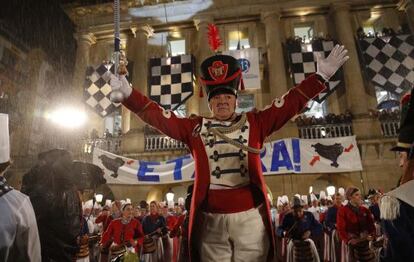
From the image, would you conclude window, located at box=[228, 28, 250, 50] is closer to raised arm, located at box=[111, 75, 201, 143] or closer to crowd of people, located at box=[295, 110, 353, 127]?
crowd of people, located at box=[295, 110, 353, 127]

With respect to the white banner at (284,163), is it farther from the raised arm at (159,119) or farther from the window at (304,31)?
the window at (304,31)

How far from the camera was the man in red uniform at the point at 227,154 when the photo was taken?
9.32ft

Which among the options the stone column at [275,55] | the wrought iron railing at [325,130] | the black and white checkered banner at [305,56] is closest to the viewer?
the wrought iron railing at [325,130]

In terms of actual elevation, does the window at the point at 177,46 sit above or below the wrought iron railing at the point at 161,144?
above

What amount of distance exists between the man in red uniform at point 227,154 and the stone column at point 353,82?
15.1 metres

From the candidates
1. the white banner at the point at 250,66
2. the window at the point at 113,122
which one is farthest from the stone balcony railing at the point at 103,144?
the white banner at the point at 250,66

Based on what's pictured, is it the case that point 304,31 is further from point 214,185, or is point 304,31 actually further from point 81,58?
point 214,185

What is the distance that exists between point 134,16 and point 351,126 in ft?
52.5

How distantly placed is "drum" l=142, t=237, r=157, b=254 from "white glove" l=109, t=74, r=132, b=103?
7.62m

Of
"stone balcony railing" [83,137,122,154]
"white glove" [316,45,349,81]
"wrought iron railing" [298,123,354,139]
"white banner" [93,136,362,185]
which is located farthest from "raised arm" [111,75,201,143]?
"stone balcony railing" [83,137,122,154]

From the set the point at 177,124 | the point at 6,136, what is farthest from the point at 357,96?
the point at 6,136

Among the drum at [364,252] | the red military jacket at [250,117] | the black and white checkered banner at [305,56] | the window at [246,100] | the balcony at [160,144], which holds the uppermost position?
the black and white checkered banner at [305,56]

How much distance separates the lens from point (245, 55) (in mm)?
17250

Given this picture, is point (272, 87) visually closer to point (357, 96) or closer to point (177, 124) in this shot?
point (357, 96)
